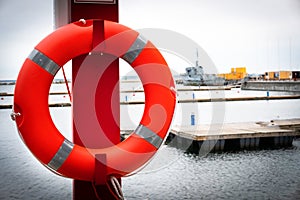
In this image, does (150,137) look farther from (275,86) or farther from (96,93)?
(275,86)

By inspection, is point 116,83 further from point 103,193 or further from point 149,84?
point 103,193

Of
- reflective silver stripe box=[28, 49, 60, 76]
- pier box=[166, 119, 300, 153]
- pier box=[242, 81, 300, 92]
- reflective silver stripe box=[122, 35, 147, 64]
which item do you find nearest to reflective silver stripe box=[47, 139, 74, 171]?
reflective silver stripe box=[28, 49, 60, 76]

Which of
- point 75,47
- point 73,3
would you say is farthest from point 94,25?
point 73,3

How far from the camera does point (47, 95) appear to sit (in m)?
1.91

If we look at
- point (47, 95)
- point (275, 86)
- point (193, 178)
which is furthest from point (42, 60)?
point (275, 86)

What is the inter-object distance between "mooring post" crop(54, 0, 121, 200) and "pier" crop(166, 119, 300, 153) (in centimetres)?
300

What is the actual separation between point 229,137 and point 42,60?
3.90 metres

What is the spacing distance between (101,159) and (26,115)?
0.43 m

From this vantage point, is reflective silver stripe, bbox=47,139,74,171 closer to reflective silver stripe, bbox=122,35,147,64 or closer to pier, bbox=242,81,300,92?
reflective silver stripe, bbox=122,35,147,64

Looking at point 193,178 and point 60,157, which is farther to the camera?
point 193,178

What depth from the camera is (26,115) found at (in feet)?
6.10

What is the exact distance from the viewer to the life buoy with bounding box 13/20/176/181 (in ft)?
6.11

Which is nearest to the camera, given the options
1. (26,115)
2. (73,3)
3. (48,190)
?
(26,115)

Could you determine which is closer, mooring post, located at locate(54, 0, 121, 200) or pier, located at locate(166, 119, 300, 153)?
mooring post, located at locate(54, 0, 121, 200)
